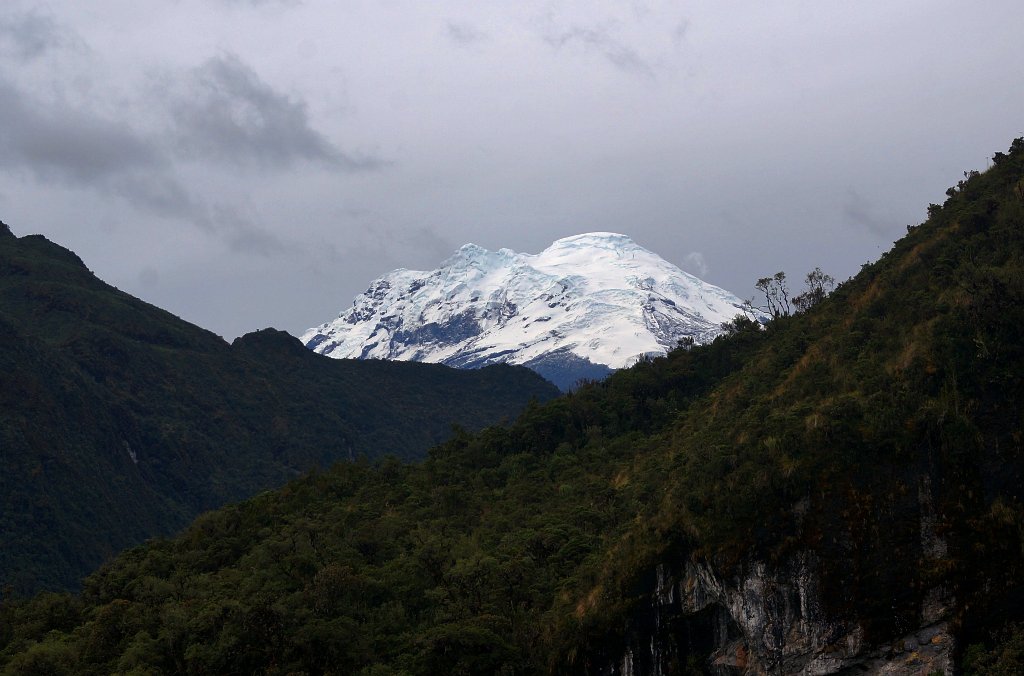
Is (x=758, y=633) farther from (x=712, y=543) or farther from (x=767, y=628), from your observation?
(x=712, y=543)

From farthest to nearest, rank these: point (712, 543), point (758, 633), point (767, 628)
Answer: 1. point (712, 543)
2. point (758, 633)
3. point (767, 628)

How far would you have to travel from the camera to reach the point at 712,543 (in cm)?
3978

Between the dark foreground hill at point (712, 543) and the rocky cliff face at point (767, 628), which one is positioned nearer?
the rocky cliff face at point (767, 628)

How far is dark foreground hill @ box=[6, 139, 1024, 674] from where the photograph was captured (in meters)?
36.1

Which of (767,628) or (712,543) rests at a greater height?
(712,543)

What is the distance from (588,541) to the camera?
179 feet

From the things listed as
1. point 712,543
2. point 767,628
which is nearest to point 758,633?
point 767,628

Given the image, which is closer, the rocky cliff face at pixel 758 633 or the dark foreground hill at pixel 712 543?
the rocky cliff face at pixel 758 633

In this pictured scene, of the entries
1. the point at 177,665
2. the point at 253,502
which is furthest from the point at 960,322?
the point at 253,502

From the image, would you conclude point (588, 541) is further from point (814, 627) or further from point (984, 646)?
point (984, 646)

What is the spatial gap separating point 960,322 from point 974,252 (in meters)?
9.50

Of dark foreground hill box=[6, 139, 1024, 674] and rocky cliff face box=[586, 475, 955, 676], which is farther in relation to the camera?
dark foreground hill box=[6, 139, 1024, 674]

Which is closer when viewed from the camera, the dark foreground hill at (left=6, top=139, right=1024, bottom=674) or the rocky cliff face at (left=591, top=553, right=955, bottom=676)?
the rocky cliff face at (left=591, top=553, right=955, bottom=676)

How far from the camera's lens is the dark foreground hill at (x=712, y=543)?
36094mm
